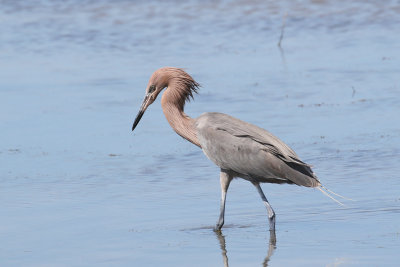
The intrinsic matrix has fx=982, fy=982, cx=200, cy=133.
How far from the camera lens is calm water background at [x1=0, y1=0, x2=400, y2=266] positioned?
25.4 ft

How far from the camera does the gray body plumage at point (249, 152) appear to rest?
820 centimetres

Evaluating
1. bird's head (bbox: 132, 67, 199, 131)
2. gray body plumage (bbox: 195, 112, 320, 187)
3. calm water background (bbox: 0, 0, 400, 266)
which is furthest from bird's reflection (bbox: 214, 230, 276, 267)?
bird's head (bbox: 132, 67, 199, 131)

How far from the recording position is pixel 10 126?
41.1 ft


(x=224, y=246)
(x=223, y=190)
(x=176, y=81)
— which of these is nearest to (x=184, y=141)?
(x=176, y=81)

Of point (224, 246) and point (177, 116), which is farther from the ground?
point (177, 116)

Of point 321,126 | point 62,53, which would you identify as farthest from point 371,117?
point 62,53

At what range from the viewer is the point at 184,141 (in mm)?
11711

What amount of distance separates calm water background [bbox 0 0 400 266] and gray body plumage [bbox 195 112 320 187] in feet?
1.30

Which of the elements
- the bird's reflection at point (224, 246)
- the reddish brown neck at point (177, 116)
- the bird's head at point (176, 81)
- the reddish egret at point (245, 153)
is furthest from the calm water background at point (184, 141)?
the bird's head at point (176, 81)

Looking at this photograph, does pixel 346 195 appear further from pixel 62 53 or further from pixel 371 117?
pixel 62 53

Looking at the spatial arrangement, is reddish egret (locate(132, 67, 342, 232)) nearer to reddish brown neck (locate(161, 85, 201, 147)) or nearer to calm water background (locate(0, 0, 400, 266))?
reddish brown neck (locate(161, 85, 201, 147))

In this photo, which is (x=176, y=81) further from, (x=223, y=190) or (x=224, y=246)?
(x=224, y=246)

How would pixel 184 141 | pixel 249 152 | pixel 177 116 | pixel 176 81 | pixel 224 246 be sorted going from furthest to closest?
1. pixel 184 141
2. pixel 176 81
3. pixel 177 116
4. pixel 249 152
5. pixel 224 246

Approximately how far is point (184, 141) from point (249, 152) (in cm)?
337
